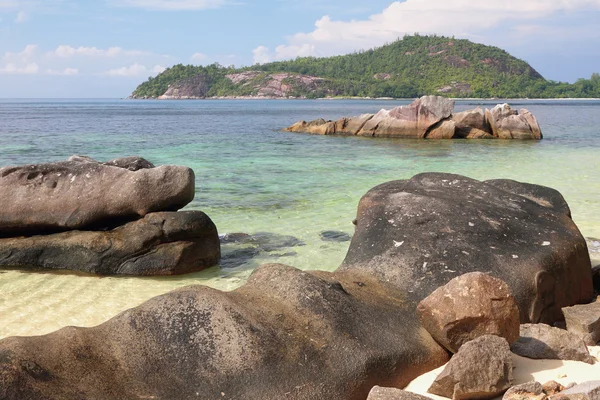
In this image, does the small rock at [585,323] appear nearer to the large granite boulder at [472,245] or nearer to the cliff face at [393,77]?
the large granite boulder at [472,245]

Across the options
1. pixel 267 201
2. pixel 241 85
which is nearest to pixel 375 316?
pixel 267 201

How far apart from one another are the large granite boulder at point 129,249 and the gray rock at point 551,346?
5076 millimetres

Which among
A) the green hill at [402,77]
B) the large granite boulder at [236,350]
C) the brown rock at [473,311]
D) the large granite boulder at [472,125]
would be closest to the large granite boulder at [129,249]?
the large granite boulder at [236,350]

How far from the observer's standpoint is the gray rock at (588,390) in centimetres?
358

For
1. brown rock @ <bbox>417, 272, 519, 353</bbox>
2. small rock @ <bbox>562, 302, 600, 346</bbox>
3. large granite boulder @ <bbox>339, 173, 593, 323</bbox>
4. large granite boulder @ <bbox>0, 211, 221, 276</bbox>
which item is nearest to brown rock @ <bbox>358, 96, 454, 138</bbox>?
large granite boulder @ <bbox>0, 211, 221, 276</bbox>

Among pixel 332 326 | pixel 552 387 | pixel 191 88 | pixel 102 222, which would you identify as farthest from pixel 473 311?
pixel 191 88

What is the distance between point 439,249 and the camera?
6.52 m

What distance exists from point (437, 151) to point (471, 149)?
6.94ft

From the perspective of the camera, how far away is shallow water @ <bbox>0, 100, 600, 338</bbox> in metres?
7.76

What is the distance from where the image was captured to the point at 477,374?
4289mm

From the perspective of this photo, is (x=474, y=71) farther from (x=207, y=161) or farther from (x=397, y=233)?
(x=397, y=233)

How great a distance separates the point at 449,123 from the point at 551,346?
1198 inches

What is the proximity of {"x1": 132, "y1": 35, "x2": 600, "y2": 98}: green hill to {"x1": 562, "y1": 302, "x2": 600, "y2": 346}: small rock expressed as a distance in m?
145

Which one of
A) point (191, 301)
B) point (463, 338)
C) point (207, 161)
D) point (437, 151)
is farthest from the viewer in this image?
point (437, 151)
